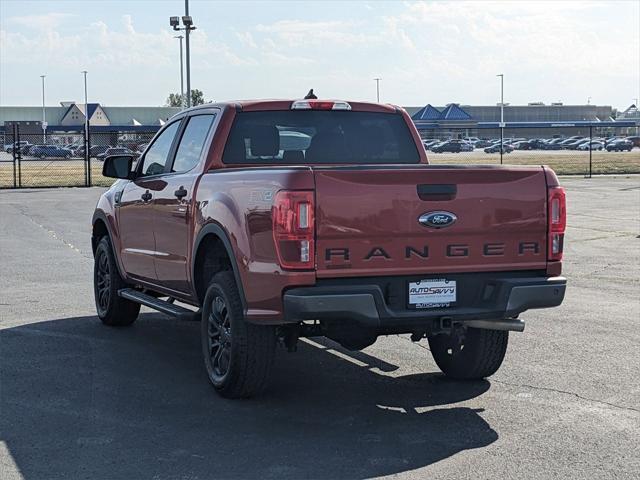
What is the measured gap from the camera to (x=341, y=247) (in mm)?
6266

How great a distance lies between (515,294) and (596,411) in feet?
3.00

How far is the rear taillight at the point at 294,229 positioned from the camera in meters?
6.16

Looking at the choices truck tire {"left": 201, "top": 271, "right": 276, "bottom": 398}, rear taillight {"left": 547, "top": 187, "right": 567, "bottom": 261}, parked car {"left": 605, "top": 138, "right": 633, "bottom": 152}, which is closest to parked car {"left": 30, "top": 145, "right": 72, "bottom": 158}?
parked car {"left": 605, "top": 138, "right": 633, "bottom": 152}

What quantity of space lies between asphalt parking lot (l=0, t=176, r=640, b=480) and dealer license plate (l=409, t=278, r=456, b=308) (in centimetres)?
73

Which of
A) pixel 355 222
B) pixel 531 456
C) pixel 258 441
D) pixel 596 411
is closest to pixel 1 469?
pixel 258 441

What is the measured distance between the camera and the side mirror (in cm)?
911

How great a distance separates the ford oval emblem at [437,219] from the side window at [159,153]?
3105 millimetres

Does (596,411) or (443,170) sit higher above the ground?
(443,170)

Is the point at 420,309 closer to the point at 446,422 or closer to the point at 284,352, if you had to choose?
the point at 446,422

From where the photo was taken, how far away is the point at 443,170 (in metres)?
6.48

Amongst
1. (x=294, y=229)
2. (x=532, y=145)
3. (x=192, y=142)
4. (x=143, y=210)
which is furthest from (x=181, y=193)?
(x=532, y=145)

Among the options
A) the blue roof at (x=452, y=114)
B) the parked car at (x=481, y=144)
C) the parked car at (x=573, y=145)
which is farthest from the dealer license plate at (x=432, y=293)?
the parked car at (x=573, y=145)

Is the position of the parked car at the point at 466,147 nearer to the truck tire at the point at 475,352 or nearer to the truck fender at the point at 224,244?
the truck tire at the point at 475,352

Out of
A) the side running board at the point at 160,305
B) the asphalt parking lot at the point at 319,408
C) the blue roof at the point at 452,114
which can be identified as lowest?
the asphalt parking lot at the point at 319,408
